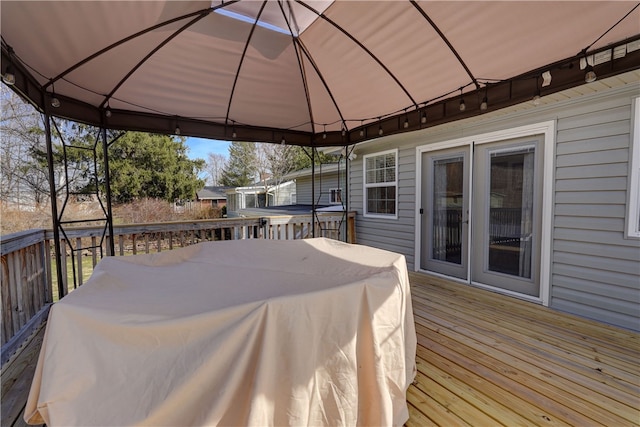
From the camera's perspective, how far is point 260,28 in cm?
245

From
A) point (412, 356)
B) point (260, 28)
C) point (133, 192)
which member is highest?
point (260, 28)

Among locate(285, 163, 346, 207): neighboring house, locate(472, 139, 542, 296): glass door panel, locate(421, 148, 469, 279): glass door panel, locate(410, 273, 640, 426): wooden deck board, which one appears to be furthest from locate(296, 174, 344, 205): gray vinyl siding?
locate(410, 273, 640, 426): wooden deck board

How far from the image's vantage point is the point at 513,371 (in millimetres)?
2256

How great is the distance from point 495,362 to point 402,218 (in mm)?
3153

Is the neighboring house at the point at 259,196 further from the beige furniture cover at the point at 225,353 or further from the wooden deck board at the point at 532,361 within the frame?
the beige furniture cover at the point at 225,353

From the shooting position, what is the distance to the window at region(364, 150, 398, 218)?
5535 millimetres

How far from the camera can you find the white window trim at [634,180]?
280cm

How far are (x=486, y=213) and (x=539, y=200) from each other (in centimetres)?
64

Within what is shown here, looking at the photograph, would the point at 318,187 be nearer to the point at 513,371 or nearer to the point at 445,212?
the point at 445,212

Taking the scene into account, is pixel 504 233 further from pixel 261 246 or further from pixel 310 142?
pixel 261 246

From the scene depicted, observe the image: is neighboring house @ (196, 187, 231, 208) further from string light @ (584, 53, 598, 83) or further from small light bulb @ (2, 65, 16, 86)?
string light @ (584, 53, 598, 83)

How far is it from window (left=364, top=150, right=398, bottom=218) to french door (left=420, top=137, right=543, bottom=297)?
0.67 meters

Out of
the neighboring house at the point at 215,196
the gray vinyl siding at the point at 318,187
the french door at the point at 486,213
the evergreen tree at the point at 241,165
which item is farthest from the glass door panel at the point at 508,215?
the evergreen tree at the point at 241,165

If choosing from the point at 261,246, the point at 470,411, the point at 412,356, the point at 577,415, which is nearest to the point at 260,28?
the point at 261,246
